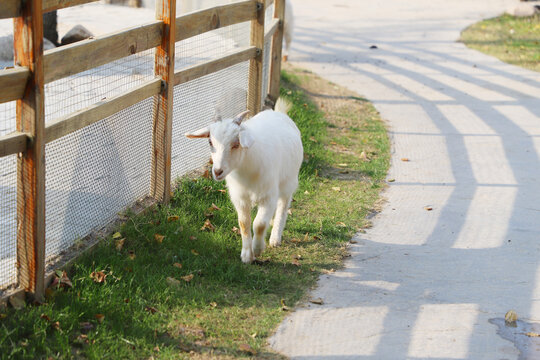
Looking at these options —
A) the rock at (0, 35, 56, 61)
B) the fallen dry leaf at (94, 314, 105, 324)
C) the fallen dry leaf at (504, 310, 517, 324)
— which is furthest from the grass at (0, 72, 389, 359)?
the rock at (0, 35, 56, 61)

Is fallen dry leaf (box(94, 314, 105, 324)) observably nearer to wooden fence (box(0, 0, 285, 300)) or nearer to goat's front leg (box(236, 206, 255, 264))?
wooden fence (box(0, 0, 285, 300))

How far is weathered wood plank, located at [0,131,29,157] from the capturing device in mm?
3891

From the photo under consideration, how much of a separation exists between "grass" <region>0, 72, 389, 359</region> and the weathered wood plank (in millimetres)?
888

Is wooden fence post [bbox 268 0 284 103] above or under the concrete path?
above

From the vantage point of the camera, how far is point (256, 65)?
7.70 meters

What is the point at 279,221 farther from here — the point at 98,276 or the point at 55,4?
the point at 55,4

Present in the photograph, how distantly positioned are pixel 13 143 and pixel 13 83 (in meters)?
0.33

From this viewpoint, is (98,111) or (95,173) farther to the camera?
(95,173)

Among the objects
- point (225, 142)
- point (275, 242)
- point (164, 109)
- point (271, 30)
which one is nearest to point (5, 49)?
point (271, 30)

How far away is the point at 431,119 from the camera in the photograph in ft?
32.0

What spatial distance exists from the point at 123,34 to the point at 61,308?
2030 mm

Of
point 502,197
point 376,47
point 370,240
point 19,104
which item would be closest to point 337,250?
point 370,240

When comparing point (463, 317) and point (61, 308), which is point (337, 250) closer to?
point (463, 317)

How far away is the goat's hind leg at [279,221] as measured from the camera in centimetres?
573
